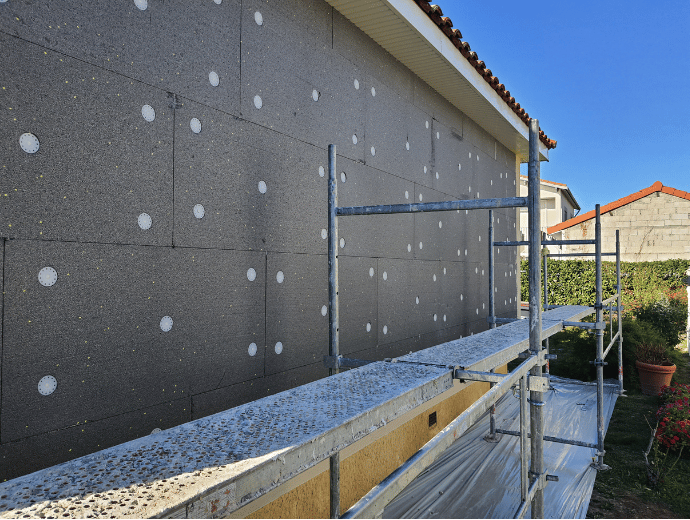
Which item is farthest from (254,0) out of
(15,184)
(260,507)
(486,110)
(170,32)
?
(486,110)

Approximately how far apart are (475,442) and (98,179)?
15.7 ft

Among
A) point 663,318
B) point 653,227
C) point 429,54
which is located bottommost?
point 663,318

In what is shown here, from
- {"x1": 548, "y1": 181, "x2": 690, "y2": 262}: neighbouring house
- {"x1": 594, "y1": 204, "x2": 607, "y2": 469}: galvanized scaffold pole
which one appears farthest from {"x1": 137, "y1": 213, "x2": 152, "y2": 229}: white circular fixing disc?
{"x1": 548, "y1": 181, "x2": 690, "y2": 262}: neighbouring house

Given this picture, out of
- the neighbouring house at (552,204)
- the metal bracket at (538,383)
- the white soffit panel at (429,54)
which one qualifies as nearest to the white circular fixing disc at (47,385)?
the metal bracket at (538,383)

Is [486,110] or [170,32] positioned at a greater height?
[486,110]

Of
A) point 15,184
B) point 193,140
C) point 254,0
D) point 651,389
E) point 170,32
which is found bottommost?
point 651,389

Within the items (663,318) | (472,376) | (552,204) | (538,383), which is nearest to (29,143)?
(472,376)

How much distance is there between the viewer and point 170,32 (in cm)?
215

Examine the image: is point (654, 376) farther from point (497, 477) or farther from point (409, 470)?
point (409, 470)

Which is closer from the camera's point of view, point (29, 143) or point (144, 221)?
point (29, 143)

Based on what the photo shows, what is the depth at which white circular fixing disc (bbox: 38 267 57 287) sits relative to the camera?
5.45ft

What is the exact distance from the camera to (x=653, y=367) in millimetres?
7344

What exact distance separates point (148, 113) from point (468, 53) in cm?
358

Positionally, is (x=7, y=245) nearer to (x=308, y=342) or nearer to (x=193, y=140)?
(x=193, y=140)
